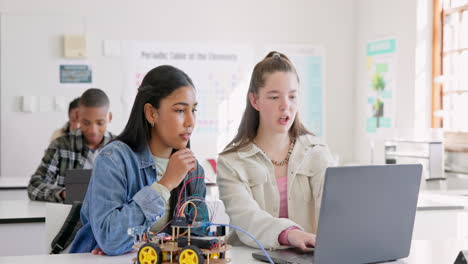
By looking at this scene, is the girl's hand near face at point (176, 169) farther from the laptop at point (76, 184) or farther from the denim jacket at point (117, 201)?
the laptop at point (76, 184)

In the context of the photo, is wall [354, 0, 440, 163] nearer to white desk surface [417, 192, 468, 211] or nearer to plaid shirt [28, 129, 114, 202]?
white desk surface [417, 192, 468, 211]

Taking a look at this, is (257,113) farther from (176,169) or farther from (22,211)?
(22,211)

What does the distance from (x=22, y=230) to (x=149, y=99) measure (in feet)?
4.31

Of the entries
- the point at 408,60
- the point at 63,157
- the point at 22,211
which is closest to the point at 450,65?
the point at 408,60

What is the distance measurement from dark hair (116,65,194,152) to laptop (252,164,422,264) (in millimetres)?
503

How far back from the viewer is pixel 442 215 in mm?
2611

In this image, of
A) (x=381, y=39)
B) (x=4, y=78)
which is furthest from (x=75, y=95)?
(x=381, y=39)

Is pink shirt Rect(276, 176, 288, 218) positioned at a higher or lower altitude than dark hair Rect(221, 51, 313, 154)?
lower

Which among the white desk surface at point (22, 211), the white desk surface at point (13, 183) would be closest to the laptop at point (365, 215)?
the white desk surface at point (22, 211)

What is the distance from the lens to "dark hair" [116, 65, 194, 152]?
179 centimetres

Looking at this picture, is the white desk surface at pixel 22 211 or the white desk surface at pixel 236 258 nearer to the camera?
the white desk surface at pixel 236 258

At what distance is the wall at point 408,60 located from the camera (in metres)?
4.78

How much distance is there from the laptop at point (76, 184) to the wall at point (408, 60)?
2662mm

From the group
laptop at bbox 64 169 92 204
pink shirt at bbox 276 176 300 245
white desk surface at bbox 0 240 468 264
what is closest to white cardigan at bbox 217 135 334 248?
pink shirt at bbox 276 176 300 245
